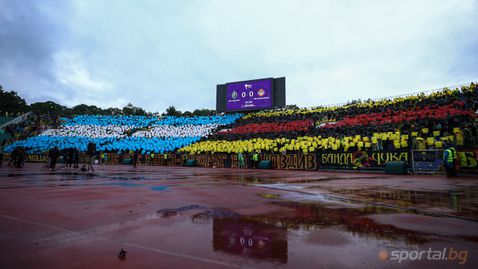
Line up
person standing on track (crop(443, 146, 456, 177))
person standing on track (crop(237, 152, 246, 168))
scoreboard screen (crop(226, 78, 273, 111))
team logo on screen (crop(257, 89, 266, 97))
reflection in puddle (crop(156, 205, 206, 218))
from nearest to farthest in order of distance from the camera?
reflection in puddle (crop(156, 205, 206, 218))
person standing on track (crop(443, 146, 456, 177))
person standing on track (crop(237, 152, 246, 168))
scoreboard screen (crop(226, 78, 273, 111))
team logo on screen (crop(257, 89, 266, 97))

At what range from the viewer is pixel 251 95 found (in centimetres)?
3841

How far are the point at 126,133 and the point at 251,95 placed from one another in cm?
2011

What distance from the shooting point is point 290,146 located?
77.1ft

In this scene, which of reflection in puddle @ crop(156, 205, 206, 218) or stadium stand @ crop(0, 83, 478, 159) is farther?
stadium stand @ crop(0, 83, 478, 159)

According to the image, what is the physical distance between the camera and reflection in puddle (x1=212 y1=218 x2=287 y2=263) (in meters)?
2.98

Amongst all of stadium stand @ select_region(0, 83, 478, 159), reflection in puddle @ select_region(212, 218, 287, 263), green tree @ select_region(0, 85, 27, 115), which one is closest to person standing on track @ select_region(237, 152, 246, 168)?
stadium stand @ select_region(0, 83, 478, 159)

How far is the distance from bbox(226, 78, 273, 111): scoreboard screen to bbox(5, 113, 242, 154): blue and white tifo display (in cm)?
268

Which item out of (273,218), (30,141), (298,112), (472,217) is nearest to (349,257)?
(273,218)

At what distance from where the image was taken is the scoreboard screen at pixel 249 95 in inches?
1463

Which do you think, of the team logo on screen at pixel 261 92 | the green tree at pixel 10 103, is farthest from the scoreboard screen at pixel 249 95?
the green tree at pixel 10 103

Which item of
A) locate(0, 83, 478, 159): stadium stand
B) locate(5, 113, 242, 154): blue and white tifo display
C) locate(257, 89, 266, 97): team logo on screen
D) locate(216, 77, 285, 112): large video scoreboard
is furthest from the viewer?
locate(257, 89, 266, 97): team logo on screen

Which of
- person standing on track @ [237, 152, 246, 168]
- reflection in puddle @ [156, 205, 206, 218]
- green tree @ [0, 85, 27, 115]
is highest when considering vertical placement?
green tree @ [0, 85, 27, 115]

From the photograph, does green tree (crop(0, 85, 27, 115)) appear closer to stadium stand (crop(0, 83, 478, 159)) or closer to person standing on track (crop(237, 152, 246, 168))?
stadium stand (crop(0, 83, 478, 159))

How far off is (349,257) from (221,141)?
91.4 ft
